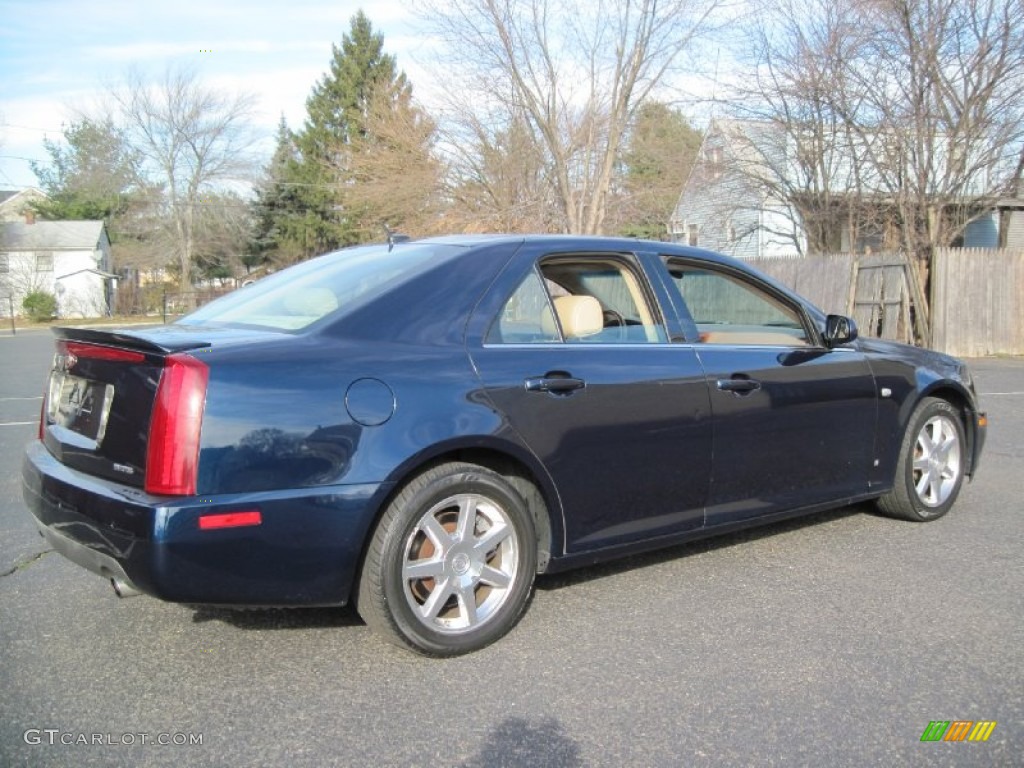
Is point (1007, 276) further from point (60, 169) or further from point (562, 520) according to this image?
point (60, 169)

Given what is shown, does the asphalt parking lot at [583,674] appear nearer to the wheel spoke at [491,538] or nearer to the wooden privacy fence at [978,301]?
the wheel spoke at [491,538]

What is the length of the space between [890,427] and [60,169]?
73940 mm

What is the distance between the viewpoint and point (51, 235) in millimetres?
54406

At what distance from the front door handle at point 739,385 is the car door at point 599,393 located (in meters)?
0.12

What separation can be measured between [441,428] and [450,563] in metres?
0.51

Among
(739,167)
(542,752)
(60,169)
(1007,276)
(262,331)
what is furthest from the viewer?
(60,169)

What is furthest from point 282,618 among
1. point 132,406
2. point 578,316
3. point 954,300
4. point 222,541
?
point 954,300

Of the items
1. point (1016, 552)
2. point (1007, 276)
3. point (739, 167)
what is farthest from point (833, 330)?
point (739, 167)

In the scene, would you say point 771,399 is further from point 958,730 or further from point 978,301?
point 978,301

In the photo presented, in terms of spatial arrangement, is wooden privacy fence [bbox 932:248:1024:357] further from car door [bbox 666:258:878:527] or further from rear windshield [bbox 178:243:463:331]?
rear windshield [bbox 178:243:463:331]

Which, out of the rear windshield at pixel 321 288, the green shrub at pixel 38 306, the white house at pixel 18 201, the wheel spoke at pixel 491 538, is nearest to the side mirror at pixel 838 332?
the rear windshield at pixel 321 288

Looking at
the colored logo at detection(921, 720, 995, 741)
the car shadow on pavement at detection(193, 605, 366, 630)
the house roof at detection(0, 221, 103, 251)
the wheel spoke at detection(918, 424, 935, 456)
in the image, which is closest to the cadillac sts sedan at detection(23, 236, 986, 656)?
the car shadow on pavement at detection(193, 605, 366, 630)

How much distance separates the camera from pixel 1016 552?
15.4 ft

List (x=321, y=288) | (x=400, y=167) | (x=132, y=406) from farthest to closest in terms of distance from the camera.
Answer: (x=400, y=167), (x=321, y=288), (x=132, y=406)
